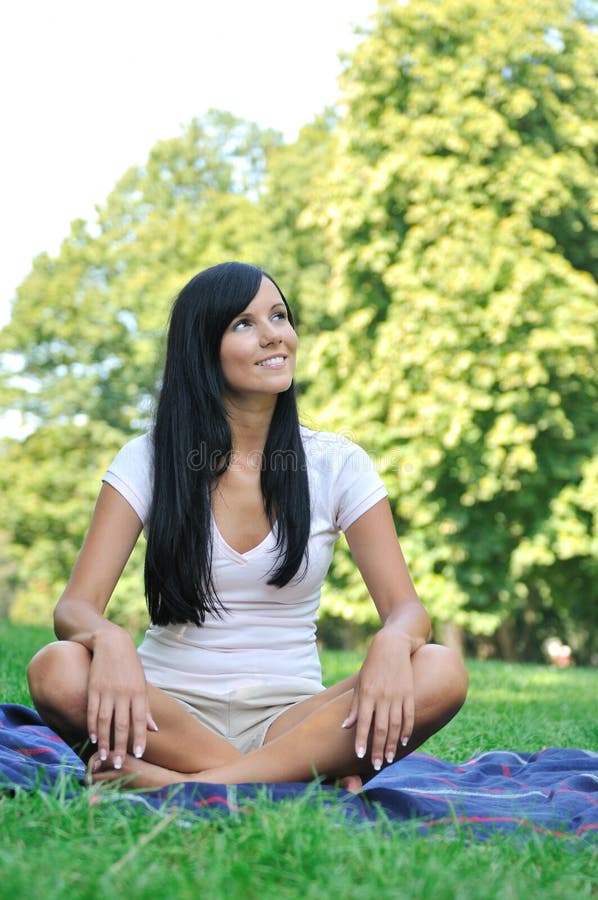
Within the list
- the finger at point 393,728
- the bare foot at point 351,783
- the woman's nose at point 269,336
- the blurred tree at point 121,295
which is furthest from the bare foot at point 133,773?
the blurred tree at point 121,295

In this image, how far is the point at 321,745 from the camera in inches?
112

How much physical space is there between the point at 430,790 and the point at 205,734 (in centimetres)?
76

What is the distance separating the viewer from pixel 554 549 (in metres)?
13.1

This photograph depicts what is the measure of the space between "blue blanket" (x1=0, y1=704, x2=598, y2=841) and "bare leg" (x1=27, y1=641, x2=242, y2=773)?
13 centimetres

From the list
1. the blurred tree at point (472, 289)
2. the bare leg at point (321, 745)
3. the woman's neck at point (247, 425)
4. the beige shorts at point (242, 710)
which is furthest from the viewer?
the blurred tree at point (472, 289)

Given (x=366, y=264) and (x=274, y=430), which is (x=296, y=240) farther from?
(x=274, y=430)

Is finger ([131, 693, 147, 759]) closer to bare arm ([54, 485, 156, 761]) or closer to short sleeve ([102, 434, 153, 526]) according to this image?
bare arm ([54, 485, 156, 761])

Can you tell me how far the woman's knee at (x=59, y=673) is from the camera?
2793 mm

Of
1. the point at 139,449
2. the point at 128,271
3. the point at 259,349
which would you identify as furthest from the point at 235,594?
the point at 128,271

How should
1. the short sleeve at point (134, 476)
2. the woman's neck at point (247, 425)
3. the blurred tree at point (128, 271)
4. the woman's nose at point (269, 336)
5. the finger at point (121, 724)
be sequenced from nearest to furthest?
the finger at point (121, 724), the short sleeve at point (134, 476), the woman's nose at point (269, 336), the woman's neck at point (247, 425), the blurred tree at point (128, 271)

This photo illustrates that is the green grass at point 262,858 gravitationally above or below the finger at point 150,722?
below

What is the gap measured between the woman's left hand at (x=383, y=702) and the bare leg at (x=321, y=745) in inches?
2.1

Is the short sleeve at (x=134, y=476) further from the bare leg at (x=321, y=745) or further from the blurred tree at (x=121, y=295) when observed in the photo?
the blurred tree at (x=121, y=295)
